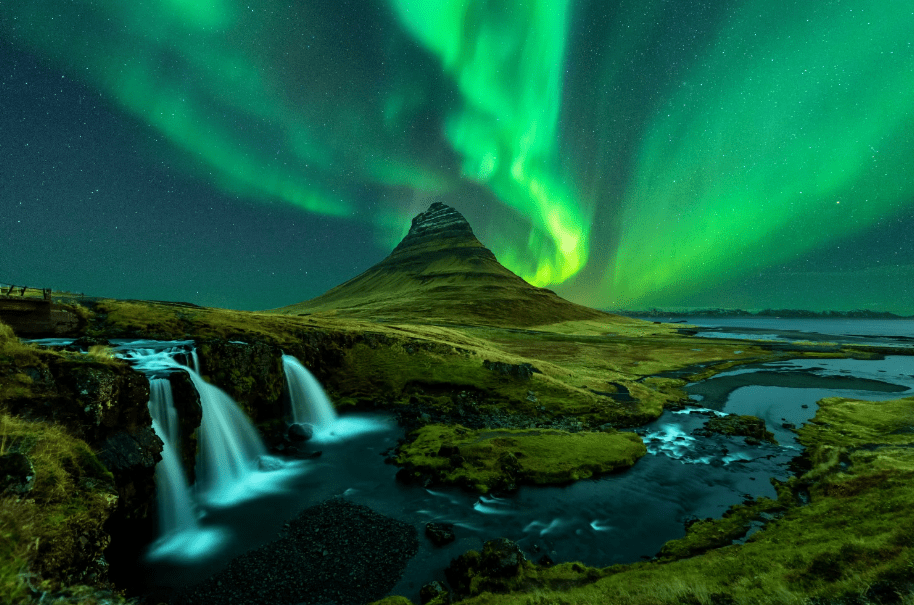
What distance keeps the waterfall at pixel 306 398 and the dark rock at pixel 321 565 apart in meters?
17.5

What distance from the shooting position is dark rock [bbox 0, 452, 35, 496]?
32.9 ft

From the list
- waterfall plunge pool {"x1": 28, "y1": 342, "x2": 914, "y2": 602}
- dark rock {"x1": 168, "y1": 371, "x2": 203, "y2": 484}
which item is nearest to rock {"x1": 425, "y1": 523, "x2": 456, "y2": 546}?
waterfall plunge pool {"x1": 28, "y1": 342, "x2": 914, "y2": 602}

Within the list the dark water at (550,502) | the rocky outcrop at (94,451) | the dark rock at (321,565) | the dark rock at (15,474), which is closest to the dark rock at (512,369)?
the dark water at (550,502)

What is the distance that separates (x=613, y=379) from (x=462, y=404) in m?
30.4

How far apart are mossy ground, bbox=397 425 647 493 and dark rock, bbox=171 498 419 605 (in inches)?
243

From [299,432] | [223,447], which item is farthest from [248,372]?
[223,447]

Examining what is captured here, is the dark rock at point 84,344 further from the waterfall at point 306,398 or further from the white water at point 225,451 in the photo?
the waterfall at point 306,398

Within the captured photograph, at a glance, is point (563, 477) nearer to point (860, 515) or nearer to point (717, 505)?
point (717, 505)

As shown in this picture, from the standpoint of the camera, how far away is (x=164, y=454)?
2186 cm

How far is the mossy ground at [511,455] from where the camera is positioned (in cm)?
2509

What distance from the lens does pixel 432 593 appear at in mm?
14633

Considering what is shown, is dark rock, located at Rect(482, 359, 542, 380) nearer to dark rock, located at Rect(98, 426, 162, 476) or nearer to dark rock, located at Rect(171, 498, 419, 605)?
dark rock, located at Rect(171, 498, 419, 605)

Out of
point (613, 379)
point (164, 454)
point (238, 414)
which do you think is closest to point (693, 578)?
point (164, 454)

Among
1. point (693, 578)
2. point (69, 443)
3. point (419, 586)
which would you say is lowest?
point (419, 586)
